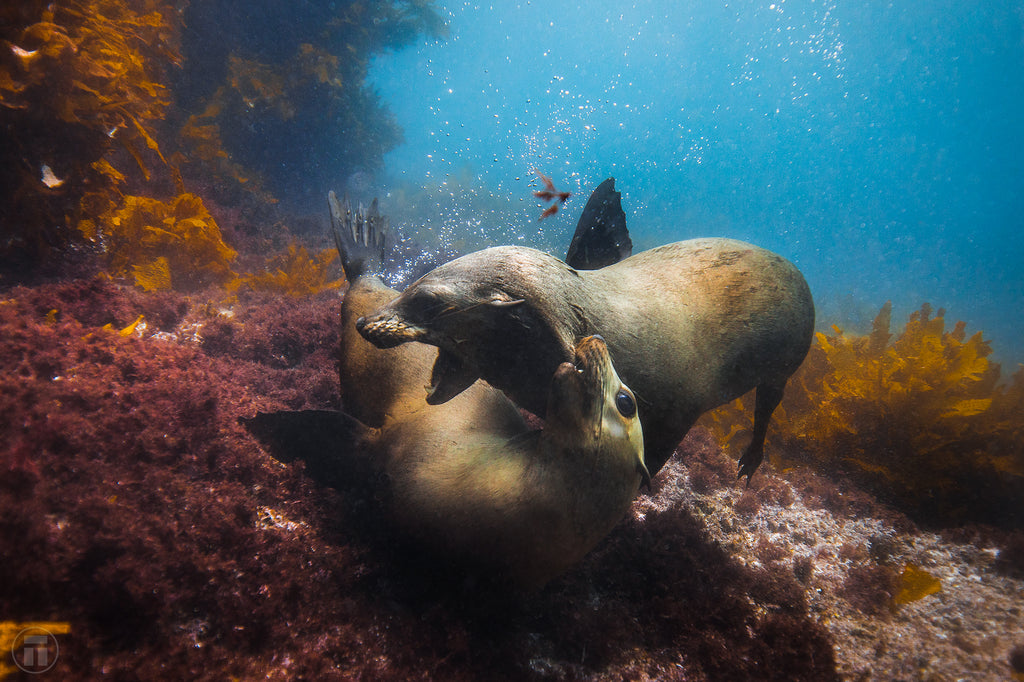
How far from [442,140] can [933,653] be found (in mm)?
127227

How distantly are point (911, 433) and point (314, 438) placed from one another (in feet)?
18.9

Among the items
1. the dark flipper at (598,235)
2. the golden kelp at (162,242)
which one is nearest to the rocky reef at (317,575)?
the golden kelp at (162,242)

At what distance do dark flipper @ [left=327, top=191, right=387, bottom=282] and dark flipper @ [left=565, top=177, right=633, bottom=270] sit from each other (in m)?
2.25

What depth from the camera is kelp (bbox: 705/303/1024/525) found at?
352cm

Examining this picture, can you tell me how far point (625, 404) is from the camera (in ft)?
6.63

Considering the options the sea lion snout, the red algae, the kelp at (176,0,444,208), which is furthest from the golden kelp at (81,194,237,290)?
the sea lion snout

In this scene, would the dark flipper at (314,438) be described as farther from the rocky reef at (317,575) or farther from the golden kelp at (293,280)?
the golden kelp at (293,280)

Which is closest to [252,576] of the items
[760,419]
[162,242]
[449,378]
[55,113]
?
[449,378]

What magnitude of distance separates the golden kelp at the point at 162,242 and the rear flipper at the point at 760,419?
715 centimetres

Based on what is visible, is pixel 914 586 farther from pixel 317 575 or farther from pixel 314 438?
pixel 314 438

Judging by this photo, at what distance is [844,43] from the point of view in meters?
70.6

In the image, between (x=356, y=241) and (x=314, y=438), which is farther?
(x=356, y=241)

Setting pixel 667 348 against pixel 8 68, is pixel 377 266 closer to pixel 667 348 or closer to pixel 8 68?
pixel 667 348

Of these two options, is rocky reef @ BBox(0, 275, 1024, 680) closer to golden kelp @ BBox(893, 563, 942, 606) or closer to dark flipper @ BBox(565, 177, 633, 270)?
golden kelp @ BBox(893, 563, 942, 606)
